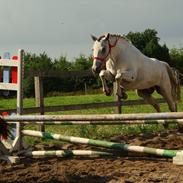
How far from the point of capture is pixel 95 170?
17.7 ft

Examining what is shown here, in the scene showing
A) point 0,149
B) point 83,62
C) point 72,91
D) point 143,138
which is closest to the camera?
point 0,149

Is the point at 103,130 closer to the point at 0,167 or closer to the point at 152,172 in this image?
the point at 0,167

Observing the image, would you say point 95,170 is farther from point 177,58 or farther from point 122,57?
point 177,58

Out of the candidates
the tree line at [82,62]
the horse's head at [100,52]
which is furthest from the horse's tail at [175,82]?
the tree line at [82,62]

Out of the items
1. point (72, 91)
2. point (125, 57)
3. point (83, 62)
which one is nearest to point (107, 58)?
point (125, 57)

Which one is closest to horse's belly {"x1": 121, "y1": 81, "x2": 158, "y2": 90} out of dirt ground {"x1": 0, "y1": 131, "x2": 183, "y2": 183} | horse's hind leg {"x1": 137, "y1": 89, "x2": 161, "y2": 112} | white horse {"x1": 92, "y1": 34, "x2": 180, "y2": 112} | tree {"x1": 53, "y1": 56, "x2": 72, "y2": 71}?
white horse {"x1": 92, "y1": 34, "x2": 180, "y2": 112}

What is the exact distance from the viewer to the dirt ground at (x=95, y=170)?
4.87m

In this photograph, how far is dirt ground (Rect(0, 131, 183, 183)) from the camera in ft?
16.0

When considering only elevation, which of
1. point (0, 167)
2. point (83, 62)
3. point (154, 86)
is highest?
point (83, 62)

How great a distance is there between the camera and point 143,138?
316 inches

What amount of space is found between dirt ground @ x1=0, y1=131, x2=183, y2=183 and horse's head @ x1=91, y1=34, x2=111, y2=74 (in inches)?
76.7

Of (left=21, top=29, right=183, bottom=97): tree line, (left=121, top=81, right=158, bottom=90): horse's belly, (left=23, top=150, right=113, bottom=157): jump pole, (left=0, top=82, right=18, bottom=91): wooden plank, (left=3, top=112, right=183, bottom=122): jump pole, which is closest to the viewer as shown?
(left=3, top=112, right=183, bottom=122): jump pole

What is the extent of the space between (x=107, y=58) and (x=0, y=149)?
237 cm

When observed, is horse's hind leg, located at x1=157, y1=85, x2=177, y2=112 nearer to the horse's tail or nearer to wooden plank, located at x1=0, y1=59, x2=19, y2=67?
the horse's tail
